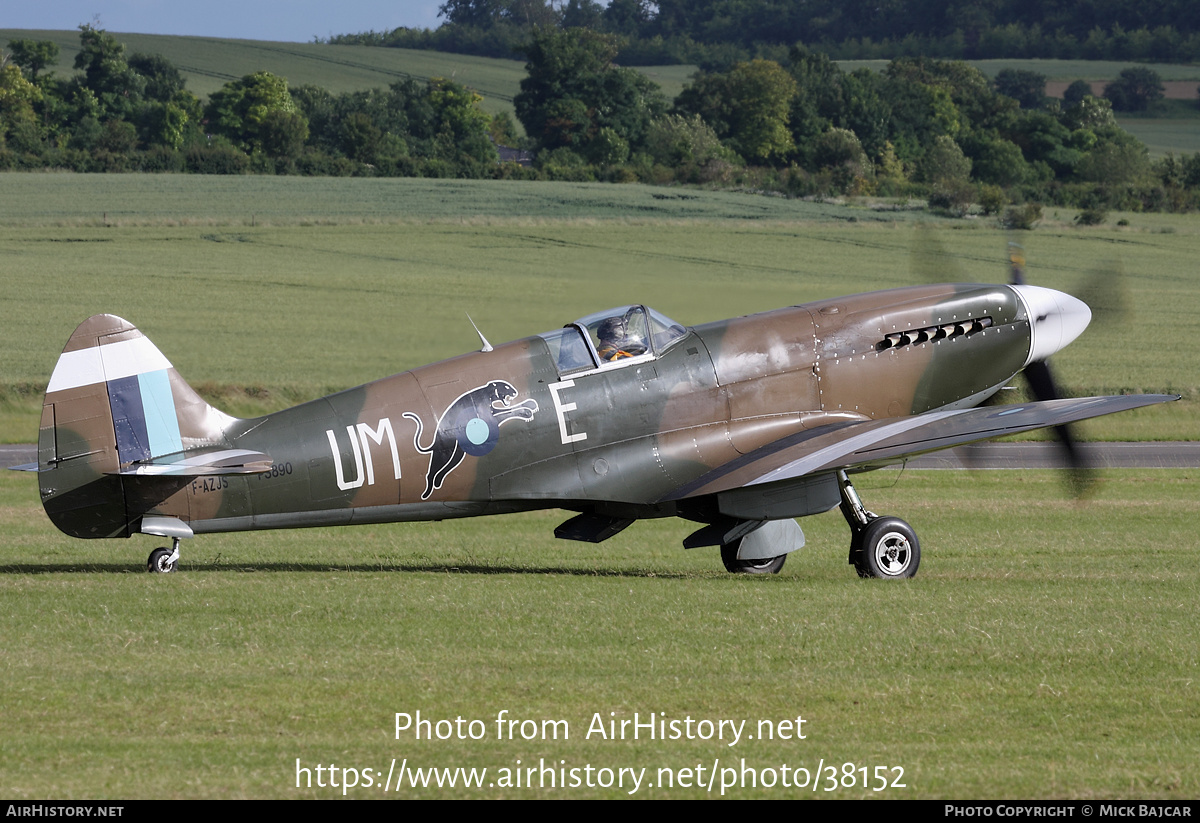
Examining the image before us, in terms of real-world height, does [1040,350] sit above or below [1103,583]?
above

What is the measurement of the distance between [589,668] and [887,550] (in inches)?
178

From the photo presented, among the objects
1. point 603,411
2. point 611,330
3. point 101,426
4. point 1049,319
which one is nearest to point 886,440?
point 603,411

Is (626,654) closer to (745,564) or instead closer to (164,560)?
(745,564)

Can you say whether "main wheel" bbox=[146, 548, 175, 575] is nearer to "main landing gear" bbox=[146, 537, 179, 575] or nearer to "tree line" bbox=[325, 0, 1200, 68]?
"main landing gear" bbox=[146, 537, 179, 575]


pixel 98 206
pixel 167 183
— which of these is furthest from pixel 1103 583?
pixel 167 183

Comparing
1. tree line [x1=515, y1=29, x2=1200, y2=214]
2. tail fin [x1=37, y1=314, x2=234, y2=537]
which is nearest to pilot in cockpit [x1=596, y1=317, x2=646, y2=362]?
tail fin [x1=37, y1=314, x2=234, y2=537]

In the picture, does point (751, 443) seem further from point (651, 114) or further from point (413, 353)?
point (651, 114)

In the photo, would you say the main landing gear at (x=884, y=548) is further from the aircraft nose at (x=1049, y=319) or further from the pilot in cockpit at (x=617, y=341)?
the aircraft nose at (x=1049, y=319)

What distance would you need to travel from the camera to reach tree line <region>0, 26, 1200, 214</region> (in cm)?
8300

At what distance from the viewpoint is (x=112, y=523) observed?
1045cm

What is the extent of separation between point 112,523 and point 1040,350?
821 cm

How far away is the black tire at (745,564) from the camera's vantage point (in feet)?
39.3

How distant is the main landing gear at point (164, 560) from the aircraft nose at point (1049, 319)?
25.2ft

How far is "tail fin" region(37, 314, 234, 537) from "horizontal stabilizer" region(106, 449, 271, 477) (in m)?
0.11
